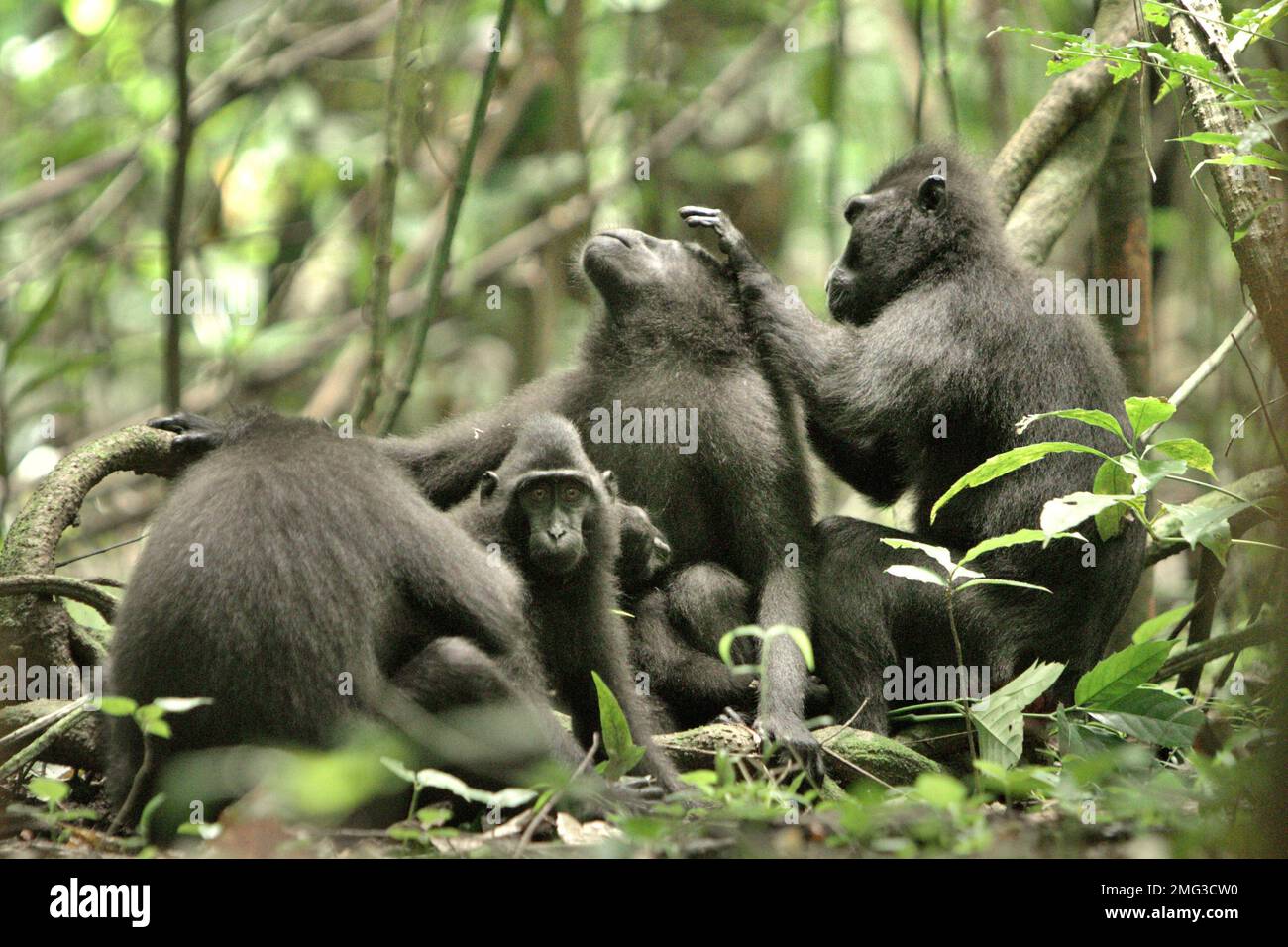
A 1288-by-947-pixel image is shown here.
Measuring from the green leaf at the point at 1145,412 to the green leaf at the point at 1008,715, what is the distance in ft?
3.49

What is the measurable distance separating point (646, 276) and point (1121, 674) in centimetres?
325

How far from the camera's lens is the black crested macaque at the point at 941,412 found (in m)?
6.41

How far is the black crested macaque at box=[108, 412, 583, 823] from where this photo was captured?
14.5 feet

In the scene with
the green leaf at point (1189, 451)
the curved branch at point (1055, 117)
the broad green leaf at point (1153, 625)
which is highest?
the curved branch at point (1055, 117)

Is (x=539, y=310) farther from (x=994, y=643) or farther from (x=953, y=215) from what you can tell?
(x=994, y=643)

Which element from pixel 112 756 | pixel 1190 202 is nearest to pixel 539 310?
pixel 1190 202

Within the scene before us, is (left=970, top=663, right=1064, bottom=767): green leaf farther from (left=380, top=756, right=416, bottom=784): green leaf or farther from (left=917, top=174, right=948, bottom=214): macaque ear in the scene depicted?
(left=917, top=174, right=948, bottom=214): macaque ear

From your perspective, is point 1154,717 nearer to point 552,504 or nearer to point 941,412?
point 941,412

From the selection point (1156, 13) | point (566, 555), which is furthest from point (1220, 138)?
point (566, 555)

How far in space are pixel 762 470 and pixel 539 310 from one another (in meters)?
6.70

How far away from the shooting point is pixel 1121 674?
541 cm

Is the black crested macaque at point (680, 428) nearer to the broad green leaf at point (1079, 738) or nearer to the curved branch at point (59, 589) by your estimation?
the broad green leaf at point (1079, 738)

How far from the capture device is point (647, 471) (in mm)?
6859

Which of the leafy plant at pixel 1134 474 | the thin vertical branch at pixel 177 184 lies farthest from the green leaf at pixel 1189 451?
the thin vertical branch at pixel 177 184
